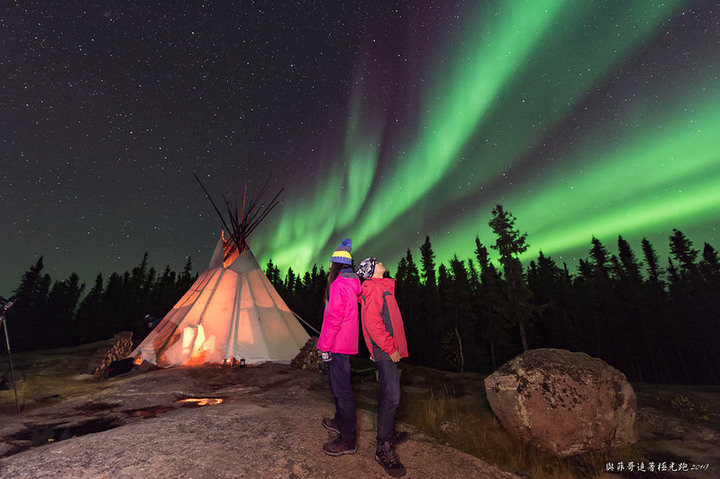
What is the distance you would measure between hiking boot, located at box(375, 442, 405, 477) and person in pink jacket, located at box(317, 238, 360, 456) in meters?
0.31

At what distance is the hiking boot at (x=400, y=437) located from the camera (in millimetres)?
3861

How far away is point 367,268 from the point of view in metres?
3.67

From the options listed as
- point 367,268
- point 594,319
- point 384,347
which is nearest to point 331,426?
point 384,347

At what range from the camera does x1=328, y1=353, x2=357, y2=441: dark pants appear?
3.38m

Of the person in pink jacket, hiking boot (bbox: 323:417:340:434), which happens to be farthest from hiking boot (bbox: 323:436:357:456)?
hiking boot (bbox: 323:417:340:434)

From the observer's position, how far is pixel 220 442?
3.54m

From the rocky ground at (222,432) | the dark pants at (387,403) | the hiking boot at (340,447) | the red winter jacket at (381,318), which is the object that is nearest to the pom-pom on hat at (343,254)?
the red winter jacket at (381,318)

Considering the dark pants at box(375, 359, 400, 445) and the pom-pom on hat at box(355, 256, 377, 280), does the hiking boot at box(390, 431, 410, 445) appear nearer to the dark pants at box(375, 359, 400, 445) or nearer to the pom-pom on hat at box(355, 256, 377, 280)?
the dark pants at box(375, 359, 400, 445)

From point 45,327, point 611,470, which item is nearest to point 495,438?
point 611,470

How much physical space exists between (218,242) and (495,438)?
1346 centimetres

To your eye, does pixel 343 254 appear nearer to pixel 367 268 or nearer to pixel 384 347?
pixel 367 268

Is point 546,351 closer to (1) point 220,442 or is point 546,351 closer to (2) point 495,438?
(2) point 495,438

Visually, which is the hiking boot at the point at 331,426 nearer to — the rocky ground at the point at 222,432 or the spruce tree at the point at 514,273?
the rocky ground at the point at 222,432

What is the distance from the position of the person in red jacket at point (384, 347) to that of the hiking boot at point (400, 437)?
58 centimetres
